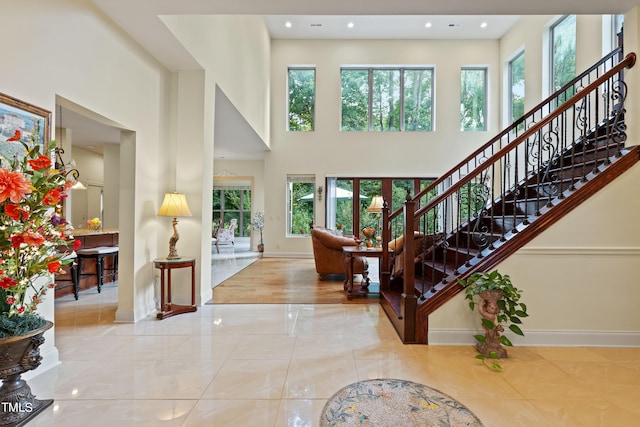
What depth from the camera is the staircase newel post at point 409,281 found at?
2889 mm

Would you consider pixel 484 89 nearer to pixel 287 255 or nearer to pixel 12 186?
pixel 287 255

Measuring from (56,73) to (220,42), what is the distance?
2.67 metres

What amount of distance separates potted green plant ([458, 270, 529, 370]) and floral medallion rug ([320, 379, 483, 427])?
2.74 feet

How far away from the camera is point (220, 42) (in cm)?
463

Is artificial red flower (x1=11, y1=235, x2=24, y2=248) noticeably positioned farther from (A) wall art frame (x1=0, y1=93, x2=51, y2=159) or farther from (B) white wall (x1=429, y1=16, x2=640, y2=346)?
(B) white wall (x1=429, y1=16, x2=640, y2=346)

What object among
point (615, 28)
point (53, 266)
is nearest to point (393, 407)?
point (53, 266)

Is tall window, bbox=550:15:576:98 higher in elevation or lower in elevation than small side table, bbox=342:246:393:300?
higher

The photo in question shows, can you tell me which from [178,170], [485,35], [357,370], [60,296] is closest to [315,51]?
[485,35]

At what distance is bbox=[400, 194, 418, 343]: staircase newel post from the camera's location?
2889mm

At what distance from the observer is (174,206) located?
3.68m

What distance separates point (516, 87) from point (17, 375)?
10275mm

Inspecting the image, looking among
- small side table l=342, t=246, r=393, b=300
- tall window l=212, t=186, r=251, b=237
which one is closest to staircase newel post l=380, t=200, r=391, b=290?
small side table l=342, t=246, r=393, b=300

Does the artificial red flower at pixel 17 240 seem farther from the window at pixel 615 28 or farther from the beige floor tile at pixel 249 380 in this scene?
the window at pixel 615 28

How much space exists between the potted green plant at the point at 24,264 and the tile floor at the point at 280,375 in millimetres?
238
